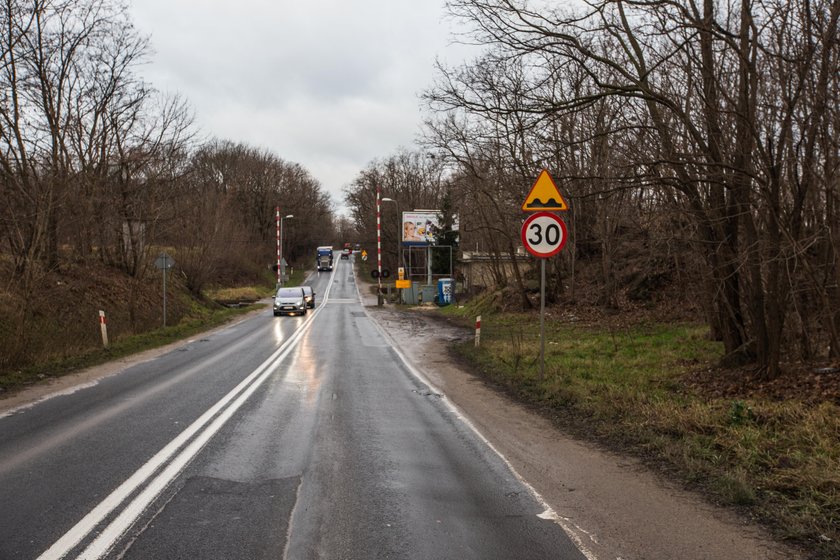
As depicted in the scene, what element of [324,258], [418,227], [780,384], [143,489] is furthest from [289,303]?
[324,258]

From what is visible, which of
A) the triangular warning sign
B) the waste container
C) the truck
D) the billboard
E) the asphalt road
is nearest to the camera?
the asphalt road

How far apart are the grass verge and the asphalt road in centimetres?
151

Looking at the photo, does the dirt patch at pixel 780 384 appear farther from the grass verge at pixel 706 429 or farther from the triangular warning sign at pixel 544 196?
the triangular warning sign at pixel 544 196

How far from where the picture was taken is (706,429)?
661 cm

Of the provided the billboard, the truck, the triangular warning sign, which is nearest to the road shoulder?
the triangular warning sign

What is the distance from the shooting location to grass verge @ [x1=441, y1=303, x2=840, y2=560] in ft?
14.9

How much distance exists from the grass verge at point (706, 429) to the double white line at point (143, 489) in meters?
4.22

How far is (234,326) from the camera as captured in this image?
27.4 m

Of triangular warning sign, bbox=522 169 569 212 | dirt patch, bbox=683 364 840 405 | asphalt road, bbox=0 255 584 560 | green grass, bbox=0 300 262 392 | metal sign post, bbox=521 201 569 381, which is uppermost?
triangular warning sign, bbox=522 169 569 212

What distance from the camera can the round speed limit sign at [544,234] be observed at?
385 inches

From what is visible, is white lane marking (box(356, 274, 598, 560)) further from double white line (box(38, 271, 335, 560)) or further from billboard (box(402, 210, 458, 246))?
billboard (box(402, 210, 458, 246))

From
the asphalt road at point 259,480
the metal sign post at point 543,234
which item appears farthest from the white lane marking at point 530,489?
the metal sign post at point 543,234

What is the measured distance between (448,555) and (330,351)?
13.1 meters

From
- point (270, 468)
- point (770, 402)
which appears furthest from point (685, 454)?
point (270, 468)
